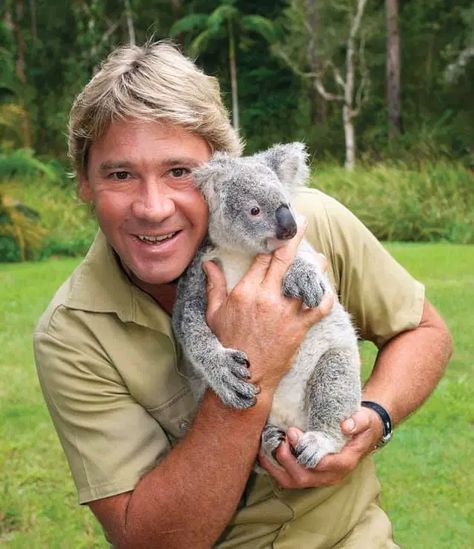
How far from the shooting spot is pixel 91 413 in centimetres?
212

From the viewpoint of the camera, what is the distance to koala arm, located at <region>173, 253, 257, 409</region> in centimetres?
200

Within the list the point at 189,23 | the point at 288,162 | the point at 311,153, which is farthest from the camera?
the point at 189,23

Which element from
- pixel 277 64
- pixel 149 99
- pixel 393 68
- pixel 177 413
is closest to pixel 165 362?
pixel 177 413

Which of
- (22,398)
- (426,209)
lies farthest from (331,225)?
(426,209)

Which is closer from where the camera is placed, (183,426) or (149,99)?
(149,99)

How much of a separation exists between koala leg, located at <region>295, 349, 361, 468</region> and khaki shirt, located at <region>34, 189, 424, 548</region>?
0.16 metres

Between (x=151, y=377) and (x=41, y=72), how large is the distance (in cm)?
2570

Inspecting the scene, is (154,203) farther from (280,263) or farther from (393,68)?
(393,68)

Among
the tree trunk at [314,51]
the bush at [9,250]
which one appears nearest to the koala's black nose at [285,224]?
the bush at [9,250]

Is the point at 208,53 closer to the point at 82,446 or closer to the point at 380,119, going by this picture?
the point at 380,119

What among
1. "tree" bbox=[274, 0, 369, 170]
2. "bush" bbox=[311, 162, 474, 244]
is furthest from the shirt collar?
"tree" bbox=[274, 0, 369, 170]

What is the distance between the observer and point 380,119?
22234 millimetres

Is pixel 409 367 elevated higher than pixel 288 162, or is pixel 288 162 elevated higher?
pixel 288 162

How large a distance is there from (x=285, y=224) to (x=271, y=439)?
1.63ft
